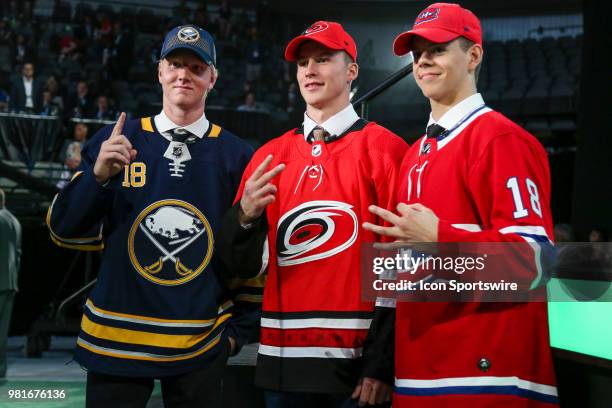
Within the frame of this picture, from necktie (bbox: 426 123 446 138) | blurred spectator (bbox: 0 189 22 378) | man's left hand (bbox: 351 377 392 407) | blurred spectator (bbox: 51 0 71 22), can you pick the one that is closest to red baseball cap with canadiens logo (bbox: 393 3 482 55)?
necktie (bbox: 426 123 446 138)

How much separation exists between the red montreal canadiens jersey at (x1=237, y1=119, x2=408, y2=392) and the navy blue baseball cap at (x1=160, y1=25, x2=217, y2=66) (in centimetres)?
51

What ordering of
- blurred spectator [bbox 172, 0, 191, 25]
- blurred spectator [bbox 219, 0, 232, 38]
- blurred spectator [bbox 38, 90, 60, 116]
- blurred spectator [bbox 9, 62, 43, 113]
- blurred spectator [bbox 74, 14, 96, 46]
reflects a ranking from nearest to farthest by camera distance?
blurred spectator [bbox 38, 90, 60, 116], blurred spectator [bbox 9, 62, 43, 113], blurred spectator [bbox 74, 14, 96, 46], blurred spectator [bbox 172, 0, 191, 25], blurred spectator [bbox 219, 0, 232, 38]

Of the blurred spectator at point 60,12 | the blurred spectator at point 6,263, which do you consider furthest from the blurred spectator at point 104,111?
the blurred spectator at point 60,12

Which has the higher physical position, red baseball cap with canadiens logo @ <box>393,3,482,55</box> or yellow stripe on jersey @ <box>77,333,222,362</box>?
red baseball cap with canadiens logo @ <box>393,3,482,55</box>

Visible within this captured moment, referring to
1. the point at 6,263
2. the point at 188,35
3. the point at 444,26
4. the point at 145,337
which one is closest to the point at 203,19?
the point at 6,263

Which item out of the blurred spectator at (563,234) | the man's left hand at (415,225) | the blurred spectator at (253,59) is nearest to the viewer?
the man's left hand at (415,225)

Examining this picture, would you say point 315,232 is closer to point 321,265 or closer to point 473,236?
point 321,265

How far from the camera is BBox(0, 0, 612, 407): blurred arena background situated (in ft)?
25.4

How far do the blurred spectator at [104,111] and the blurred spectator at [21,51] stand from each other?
2928mm

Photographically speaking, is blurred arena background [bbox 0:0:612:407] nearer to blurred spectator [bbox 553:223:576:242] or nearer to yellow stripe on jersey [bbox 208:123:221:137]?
blurred spectator [bbox 553:223:576:242]

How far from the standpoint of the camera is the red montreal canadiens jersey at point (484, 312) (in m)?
1.70

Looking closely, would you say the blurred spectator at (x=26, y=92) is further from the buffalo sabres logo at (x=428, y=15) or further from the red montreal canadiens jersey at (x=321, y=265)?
the buffalo sabres logo at (x=428, y=15)

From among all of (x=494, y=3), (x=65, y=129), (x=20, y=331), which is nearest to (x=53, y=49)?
(x=65, y=129)

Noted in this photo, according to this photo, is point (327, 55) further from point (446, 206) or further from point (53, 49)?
point (53, 49)
